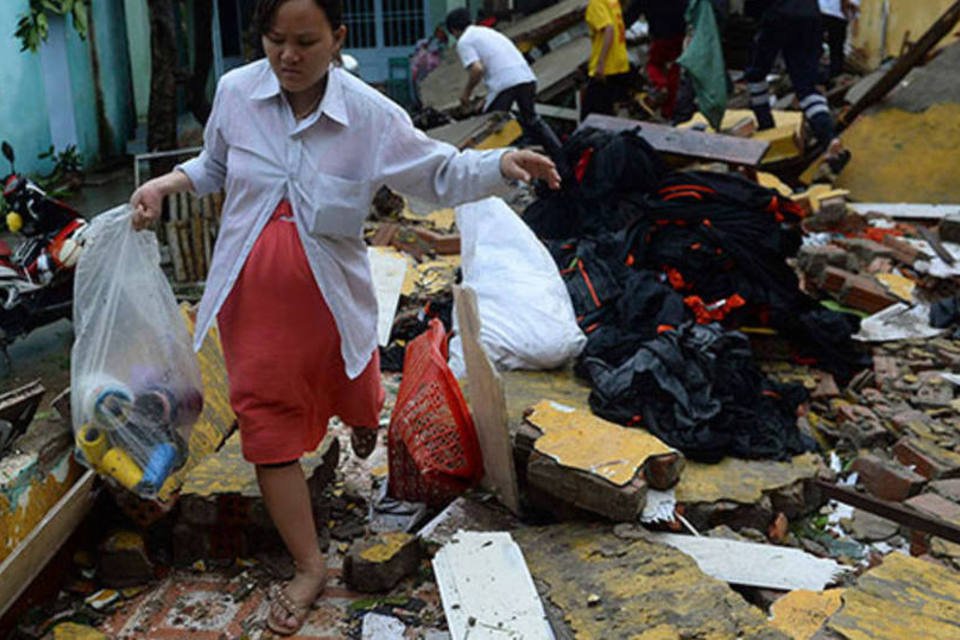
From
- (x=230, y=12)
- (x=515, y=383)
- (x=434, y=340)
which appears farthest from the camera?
(x=230, y=12)

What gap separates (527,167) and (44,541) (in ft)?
5.65

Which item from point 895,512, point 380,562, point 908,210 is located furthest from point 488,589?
point 908,210

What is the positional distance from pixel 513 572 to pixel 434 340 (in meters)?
1.02

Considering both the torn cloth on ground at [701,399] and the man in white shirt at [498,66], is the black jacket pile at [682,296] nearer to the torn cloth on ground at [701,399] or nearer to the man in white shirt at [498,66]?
the torn cloth on ground at [701,399]

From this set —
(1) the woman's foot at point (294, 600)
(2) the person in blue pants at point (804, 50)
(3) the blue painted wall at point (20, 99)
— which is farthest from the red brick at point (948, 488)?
(3) the blue painted wall at point (20, 99)

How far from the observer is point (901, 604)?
88.4 inches

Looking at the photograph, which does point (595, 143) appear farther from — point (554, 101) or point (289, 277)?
point (554, 101)

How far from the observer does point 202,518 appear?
288 cm

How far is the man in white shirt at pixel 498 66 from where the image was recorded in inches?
337

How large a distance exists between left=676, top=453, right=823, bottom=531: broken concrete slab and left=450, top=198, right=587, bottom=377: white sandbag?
3.23 ft

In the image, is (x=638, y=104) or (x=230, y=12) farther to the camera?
(x=230, y=12)

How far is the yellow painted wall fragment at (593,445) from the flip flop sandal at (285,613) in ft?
2.84

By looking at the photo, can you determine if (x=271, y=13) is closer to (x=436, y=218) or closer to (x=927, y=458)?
(x=927, y=458)

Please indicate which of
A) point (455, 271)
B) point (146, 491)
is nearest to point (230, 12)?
point (455, 271)
